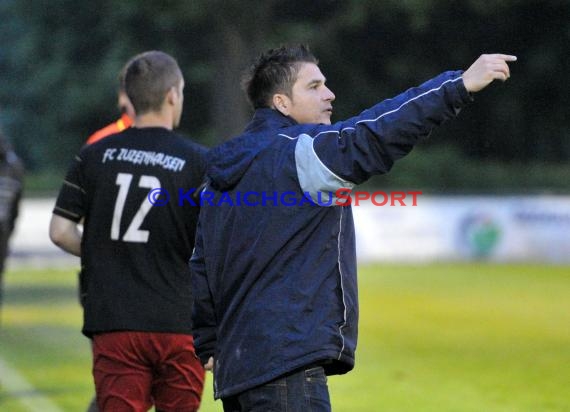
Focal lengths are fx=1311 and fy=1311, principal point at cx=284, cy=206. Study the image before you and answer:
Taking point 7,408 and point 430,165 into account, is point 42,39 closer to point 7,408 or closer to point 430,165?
point 430,165

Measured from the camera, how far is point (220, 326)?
482 cm

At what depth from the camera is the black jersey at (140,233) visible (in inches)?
A: 234

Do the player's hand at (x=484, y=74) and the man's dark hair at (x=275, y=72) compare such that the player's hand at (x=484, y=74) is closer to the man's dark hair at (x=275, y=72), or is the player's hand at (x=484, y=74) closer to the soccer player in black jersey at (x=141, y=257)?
the man's dark hair at (x=275, y=72)

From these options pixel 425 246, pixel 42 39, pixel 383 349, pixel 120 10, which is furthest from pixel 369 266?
pixel 42 39

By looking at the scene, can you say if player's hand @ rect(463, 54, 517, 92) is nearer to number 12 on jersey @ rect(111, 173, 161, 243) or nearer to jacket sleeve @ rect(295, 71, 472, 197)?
jacket sleeve @ rect(295, 71, 472, 197)

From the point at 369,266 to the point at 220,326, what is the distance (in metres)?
21.3

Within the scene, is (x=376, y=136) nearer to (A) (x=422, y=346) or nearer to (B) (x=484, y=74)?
(B) (x=484, y=74)

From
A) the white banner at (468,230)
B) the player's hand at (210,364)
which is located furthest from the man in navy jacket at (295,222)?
the white banner at (468,230)

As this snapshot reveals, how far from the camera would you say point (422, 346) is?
551 inches

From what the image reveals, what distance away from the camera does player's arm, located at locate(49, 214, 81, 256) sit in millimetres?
6117

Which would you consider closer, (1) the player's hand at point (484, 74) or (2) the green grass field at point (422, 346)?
(1) the player's hand at point (484, 74)

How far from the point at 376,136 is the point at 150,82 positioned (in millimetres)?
1922

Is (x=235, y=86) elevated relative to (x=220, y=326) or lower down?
elevated

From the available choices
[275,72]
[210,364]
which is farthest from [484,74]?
[210,364]
